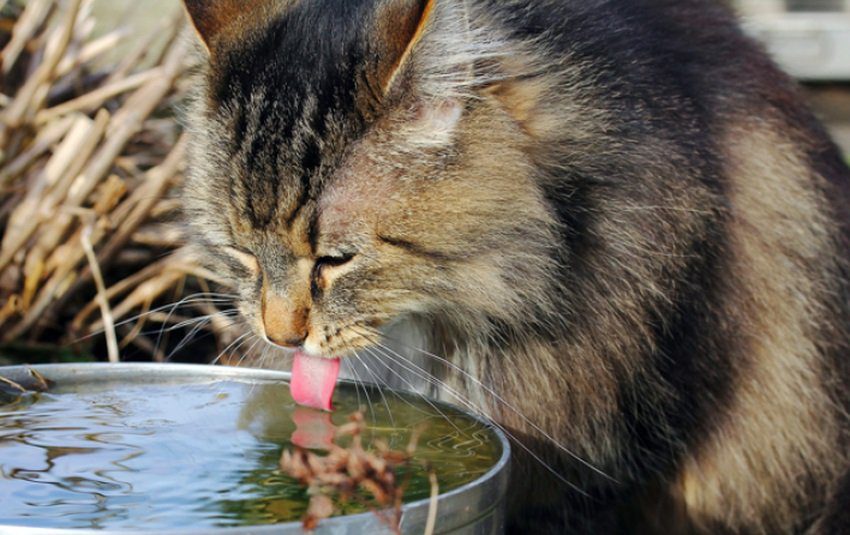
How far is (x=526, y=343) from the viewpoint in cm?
231

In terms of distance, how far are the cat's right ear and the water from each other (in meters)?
0.66

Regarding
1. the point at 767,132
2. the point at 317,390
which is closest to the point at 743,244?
the point at 767,132

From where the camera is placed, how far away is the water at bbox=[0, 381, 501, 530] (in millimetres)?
1651

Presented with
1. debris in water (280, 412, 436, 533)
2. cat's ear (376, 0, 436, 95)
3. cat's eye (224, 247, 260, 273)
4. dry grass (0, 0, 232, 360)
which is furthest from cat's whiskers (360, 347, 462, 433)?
dry grass (0, 0, 232, 360)

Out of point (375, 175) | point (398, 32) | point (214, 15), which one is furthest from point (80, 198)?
point (398, 32)

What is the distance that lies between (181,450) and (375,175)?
22.2 inches

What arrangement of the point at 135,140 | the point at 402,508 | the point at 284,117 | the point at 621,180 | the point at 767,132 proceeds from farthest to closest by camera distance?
the point at 135,140, the point at 767,132, the point at 621,180, the point at 284,117, the point at 402,508

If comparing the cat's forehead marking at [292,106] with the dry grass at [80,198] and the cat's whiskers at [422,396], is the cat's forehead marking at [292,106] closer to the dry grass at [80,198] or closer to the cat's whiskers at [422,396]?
the cat's whiskers at [422,396]

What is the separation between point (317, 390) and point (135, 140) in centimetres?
184

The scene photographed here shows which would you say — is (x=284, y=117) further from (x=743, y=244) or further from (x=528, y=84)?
(x=743, y=244)

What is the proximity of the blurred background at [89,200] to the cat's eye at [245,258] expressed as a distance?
859 mm

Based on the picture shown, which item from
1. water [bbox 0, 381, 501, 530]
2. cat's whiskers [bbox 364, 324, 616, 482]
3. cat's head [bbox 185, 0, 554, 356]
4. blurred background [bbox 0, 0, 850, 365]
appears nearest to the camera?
water [bbox 0, 381, 501, 530]

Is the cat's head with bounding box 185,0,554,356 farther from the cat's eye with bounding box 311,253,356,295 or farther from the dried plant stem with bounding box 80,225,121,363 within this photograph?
the dried plant stem with bounding box 80,225,121,363

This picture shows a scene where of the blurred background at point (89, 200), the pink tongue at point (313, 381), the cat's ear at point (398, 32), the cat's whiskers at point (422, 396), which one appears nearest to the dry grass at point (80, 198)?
the blurred background at point (89, 200)
